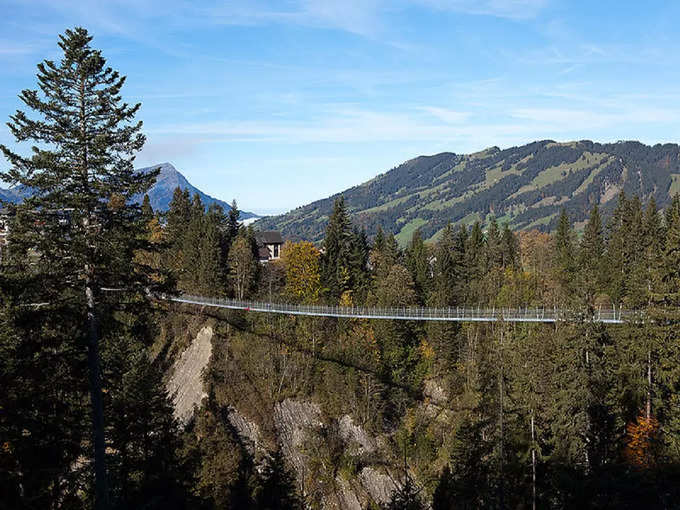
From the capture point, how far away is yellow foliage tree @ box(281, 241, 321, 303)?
5297 cm

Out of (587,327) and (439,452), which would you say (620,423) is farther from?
(439,452)

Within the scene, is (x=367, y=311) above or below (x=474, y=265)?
below

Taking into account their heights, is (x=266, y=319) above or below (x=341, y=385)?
above

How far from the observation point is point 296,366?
1826 inches

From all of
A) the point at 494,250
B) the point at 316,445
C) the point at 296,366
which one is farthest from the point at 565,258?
the point at 316,445

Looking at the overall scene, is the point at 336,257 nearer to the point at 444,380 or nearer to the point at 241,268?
the point at 241,268

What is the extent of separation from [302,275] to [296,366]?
9990mm

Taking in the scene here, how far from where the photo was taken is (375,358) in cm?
4806

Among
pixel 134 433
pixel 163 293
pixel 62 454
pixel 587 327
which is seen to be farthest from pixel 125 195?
pixel 587 327

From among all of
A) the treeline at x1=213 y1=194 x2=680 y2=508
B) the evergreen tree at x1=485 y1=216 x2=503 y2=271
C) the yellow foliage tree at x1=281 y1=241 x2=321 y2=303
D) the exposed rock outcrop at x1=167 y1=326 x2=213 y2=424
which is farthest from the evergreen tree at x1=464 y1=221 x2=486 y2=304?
the exposed rock outcrop at x1=167 y1=326 x2=213 y2=424

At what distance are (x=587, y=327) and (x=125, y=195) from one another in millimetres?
19736

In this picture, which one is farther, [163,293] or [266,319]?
[266,319]


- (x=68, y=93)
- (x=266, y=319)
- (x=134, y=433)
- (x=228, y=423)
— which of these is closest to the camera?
(x=68, y=93)

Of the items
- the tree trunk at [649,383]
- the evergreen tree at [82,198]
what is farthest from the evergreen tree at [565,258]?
the evergreen tree at [82,198]
